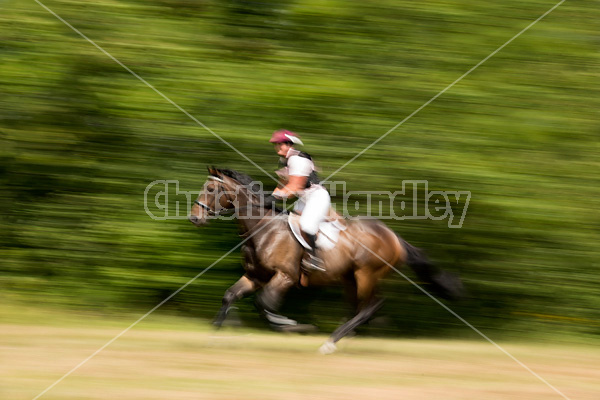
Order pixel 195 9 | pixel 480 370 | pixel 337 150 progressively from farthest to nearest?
pixel 195 9 < pixel 337 150 < pixel 480 370

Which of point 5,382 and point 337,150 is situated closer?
point 5,382

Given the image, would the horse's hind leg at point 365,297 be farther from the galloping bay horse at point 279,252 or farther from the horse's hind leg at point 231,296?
the horse's hind leg at point 231,296

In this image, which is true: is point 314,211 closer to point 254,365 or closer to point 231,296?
point 231,296

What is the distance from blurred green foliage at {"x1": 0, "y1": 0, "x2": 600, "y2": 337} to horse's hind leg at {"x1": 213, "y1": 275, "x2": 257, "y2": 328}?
1.02 m

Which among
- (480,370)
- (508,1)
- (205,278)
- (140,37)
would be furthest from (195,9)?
(480,370)

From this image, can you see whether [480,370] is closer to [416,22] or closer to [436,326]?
[436,326]

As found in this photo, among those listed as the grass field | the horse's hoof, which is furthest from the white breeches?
the grass field

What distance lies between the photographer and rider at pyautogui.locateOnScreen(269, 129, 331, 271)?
27.1 feet

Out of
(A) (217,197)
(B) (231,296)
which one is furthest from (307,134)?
(B) (231,296)

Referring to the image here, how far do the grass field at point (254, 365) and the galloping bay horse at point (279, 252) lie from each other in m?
0.56

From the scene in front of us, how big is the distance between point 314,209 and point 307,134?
4.82ft

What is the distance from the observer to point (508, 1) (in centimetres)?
988

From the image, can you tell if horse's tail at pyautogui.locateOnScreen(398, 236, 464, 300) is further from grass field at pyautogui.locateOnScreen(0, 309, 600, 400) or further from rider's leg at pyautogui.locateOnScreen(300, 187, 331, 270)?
rider's leg at pyautogui.locateOnScreen(300, 187, 331, 270)

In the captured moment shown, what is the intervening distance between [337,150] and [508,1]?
327 cm
